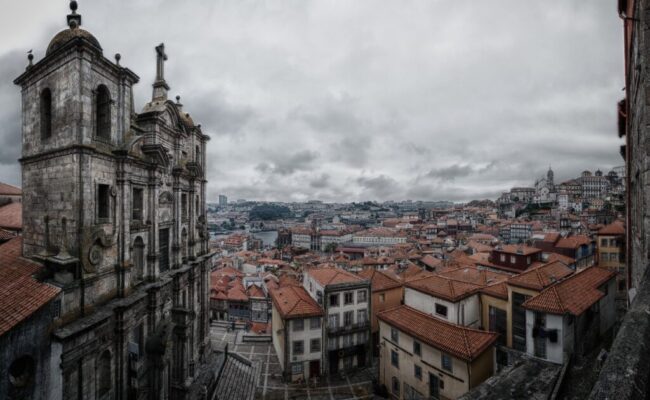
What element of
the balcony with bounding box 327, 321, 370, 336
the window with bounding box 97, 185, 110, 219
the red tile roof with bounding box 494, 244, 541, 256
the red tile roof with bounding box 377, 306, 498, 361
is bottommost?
the balcony with bounding box 327, 321, 370, 336

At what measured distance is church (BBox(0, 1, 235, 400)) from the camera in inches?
473

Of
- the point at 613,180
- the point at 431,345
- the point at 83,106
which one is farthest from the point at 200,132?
the point at 613,180

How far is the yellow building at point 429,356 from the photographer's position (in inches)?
743

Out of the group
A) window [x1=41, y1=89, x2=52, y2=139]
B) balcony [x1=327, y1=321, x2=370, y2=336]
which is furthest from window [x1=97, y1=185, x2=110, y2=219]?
balcony [x1=327, y1=321, x2=370, y2=336]

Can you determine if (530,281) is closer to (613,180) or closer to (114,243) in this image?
(114,243)

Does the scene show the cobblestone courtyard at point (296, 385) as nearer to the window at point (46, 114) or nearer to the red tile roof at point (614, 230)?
the window at point (46, 114)

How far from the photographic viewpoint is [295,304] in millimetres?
29484

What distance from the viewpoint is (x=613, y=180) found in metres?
160

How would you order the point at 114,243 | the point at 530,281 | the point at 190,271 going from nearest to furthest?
the point at 114,243, the point at 530,281, the point at 190,271

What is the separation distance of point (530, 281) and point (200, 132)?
28780mm

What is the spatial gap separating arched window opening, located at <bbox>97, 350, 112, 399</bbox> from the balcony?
1833cm

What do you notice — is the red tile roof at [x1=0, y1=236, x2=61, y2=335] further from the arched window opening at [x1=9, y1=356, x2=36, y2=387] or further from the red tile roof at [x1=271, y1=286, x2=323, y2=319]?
the red tile roof at [x1=271, y1=286, x2=323, y2=319]

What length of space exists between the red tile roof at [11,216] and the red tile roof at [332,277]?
22807mm

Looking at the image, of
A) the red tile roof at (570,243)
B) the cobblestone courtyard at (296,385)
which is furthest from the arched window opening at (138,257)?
the red tile roof at (570,243)
